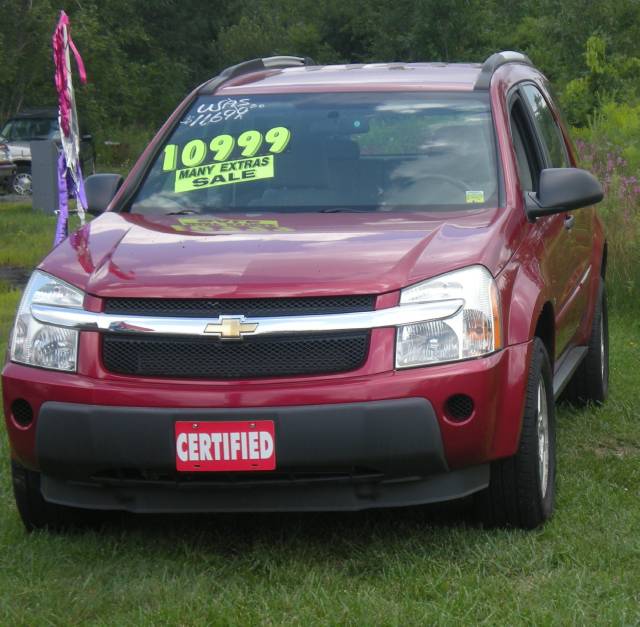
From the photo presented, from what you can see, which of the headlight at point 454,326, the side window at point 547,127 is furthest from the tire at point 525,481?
the side window at point 547,127

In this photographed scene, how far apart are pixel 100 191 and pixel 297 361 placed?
5.98 feet

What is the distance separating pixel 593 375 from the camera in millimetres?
7359

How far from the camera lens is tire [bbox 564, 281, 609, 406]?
7348 mm

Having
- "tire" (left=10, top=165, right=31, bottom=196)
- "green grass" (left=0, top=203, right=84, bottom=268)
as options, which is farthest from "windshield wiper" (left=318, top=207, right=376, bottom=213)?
"tire" (left=10, top=165, right=31, bottom=196)

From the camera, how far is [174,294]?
471 cm

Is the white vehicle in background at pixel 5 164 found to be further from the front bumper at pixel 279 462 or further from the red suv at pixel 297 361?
the front bumper at pixel 279 462

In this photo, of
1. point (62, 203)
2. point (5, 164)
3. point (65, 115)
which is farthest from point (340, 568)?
point (5, 164)

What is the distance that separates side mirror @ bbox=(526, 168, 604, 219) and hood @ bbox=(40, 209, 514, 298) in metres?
0.28

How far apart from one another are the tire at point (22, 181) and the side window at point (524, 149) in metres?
27.1

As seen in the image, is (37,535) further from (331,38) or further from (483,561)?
(331,38)

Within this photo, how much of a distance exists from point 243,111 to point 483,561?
2.33 meters

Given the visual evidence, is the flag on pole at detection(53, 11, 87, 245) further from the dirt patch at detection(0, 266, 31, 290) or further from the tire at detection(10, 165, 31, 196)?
the tire at detection(10, 165, 31, 196)

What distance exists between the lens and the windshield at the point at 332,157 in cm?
573

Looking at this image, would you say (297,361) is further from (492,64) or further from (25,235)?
(25,235)
